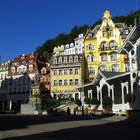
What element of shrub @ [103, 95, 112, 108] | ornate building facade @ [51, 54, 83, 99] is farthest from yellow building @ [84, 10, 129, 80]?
shrub @ [103, 95, 112, 108]

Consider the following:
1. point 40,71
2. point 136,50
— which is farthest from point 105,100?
point 40,71

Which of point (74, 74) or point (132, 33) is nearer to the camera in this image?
point (132, 33)

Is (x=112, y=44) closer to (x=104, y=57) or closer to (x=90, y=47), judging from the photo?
(x=104, y=57)

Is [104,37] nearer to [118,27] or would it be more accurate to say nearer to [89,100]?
[118,27]

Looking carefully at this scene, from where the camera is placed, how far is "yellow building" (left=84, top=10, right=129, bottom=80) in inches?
3386

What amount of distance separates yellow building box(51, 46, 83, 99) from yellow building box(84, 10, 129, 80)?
8.05 feet

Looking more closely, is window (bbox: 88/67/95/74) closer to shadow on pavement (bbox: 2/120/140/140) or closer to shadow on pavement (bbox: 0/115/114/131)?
shadow on pavement (bbox: 0/115/114/131)

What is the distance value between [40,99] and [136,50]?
140 feet

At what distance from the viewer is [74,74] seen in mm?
91188

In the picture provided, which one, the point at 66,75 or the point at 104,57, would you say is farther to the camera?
the point at 66,75

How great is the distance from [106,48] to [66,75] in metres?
12.3

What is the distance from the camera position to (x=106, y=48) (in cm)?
8694

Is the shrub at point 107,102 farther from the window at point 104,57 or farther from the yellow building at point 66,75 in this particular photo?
the yellow building at point 66,75

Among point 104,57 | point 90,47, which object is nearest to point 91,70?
point 104,57
